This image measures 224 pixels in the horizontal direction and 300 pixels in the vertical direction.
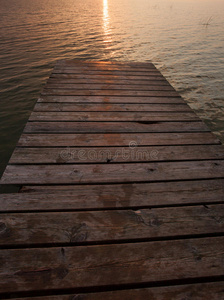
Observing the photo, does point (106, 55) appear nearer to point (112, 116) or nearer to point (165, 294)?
point (112, 116)

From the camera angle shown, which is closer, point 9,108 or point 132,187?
point 132,187

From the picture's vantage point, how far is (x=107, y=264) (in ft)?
4.01

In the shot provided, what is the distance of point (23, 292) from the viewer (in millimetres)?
1100

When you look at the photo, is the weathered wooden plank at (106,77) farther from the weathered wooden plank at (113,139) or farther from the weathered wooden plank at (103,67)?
the weathered wooden plank at (113,139)

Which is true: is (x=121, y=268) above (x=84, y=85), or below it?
below

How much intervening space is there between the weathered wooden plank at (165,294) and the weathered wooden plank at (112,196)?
0.58 metres

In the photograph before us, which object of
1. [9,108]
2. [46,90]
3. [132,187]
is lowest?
[9,108]

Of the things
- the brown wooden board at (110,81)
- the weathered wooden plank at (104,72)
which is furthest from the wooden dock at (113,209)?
the weathered wooden plank at (104,72)

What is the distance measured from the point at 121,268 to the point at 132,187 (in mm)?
691

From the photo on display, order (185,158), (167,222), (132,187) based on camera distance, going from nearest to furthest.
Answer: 1. (167,222)
2. (132,187)
3. (185,158)

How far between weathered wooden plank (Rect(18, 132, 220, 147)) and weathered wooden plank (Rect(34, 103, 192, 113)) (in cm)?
68

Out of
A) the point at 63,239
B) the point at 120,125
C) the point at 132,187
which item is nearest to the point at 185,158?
the point at 132,187

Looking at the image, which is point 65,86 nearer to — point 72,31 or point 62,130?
point 62,130

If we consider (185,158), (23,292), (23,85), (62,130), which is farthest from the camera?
(23,85)
